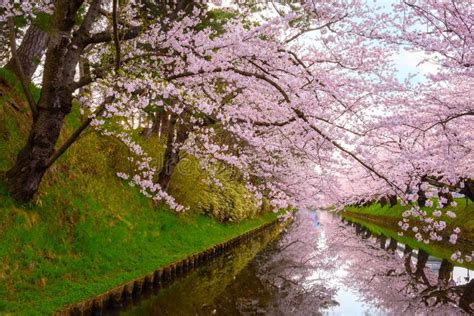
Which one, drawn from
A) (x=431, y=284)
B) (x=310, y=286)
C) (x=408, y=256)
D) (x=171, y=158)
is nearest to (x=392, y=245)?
(x=408, y=256)

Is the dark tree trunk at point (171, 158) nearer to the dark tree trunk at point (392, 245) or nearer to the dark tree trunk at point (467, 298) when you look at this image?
the dark tree trunk at point (467, 298)

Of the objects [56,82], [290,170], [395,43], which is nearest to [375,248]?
[290,170]

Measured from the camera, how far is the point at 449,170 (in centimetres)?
1176

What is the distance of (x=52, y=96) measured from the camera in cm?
843

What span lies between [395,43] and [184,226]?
10525 mm

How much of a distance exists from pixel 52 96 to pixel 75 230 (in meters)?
3.46

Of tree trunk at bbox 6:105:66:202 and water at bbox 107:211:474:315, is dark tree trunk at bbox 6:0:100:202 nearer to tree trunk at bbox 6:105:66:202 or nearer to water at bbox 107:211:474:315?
tree trunk at bbox 6:105:66:202

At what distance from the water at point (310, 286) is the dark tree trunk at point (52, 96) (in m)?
3.61

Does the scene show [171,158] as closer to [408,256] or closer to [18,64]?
[18,64]

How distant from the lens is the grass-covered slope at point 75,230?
7.78 metres

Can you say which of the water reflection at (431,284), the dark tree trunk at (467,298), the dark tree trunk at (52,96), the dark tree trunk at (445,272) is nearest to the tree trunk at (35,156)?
the dark tree trunk at (52,96)

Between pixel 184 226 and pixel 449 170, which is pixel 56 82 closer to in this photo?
pixel 184 226

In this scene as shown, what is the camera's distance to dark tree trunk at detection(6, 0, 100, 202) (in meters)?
8.30

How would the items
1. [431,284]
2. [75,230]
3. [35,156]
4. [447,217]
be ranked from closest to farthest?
[35,156], [75,230], [431,284], [447,217]
